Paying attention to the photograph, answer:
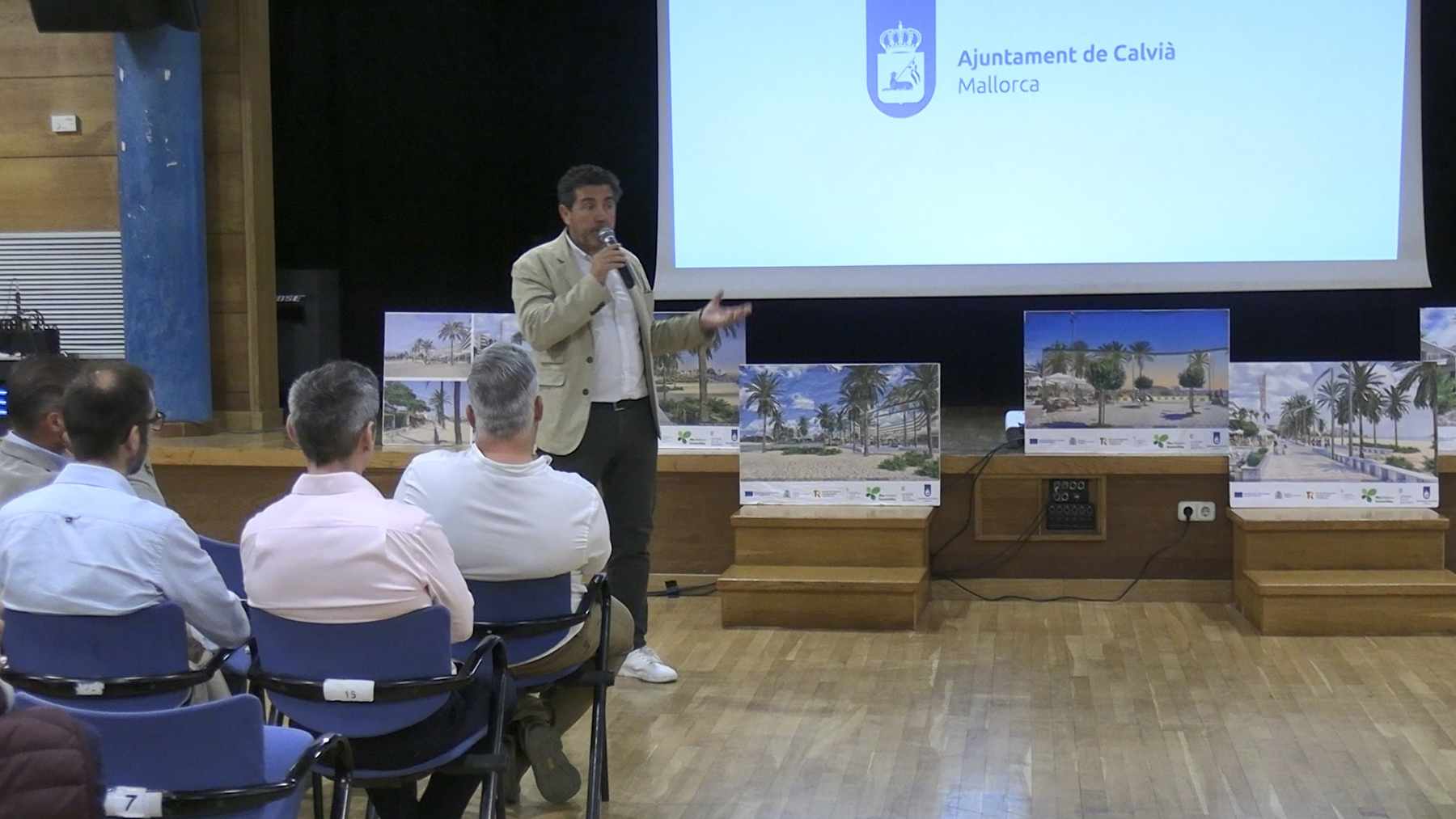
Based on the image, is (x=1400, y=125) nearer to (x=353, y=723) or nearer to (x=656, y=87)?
(x=656, y=87)

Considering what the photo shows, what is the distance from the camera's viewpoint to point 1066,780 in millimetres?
3225

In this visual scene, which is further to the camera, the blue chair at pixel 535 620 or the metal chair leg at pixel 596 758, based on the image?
the metal chair leg at pixel 596 758

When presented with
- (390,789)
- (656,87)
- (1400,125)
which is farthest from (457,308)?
(390,789)

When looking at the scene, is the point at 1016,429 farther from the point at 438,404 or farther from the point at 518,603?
the point at 518,603

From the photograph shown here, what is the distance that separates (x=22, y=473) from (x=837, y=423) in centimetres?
288

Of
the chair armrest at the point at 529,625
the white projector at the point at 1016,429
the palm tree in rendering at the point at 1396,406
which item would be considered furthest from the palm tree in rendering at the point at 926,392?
the chair armrest at the point at 529,625

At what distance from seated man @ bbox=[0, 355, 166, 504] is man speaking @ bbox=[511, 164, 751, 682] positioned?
4.49ft

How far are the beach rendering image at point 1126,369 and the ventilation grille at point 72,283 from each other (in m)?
4.00

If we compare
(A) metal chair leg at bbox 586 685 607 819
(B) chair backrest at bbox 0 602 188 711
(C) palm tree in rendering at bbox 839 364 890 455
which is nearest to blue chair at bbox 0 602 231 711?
(B) chair backrest at bbox 0 602 188 711

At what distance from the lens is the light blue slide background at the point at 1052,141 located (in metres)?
5.63

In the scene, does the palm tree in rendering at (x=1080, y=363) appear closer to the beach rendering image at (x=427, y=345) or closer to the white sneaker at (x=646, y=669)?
the white sneaker at (x=646, y=669)

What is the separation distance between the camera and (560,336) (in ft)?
12.9

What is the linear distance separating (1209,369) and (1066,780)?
222 centimetres

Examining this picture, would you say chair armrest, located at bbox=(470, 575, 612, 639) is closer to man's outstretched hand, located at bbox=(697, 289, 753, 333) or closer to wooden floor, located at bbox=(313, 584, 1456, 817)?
wooden floor, located at bbox=(313, 584, 1456, 817)
